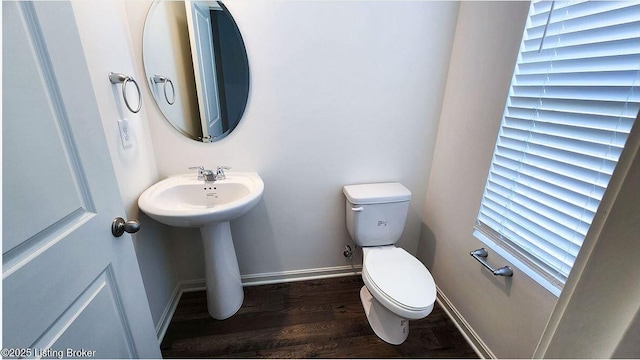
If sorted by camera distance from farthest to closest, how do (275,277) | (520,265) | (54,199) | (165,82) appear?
(275,277) → (165,82) → (520,265) → (54,199)

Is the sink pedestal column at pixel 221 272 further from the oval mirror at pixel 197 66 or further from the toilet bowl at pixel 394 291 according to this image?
the toilet bowl at pixel 394 291

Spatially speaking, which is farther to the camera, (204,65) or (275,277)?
(275,277)

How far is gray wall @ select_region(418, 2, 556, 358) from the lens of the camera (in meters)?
1.04

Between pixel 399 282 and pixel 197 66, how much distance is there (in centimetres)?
155

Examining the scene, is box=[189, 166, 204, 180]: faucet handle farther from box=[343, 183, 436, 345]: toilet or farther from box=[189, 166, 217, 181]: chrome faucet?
box=[343, 183, 436, 345]: toilet

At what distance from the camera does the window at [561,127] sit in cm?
72

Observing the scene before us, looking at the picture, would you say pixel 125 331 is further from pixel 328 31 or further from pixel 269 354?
pixel 328 31

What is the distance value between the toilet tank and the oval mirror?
0.83 metres

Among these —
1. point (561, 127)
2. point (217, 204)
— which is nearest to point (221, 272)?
point (217, 204)

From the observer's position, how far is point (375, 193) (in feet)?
4.84

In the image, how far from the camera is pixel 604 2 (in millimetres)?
745

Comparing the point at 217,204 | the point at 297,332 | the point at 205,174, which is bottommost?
the point at 297,332

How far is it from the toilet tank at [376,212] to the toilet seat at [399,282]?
9 cm

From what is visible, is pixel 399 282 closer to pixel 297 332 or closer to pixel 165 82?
pixel 297 332
